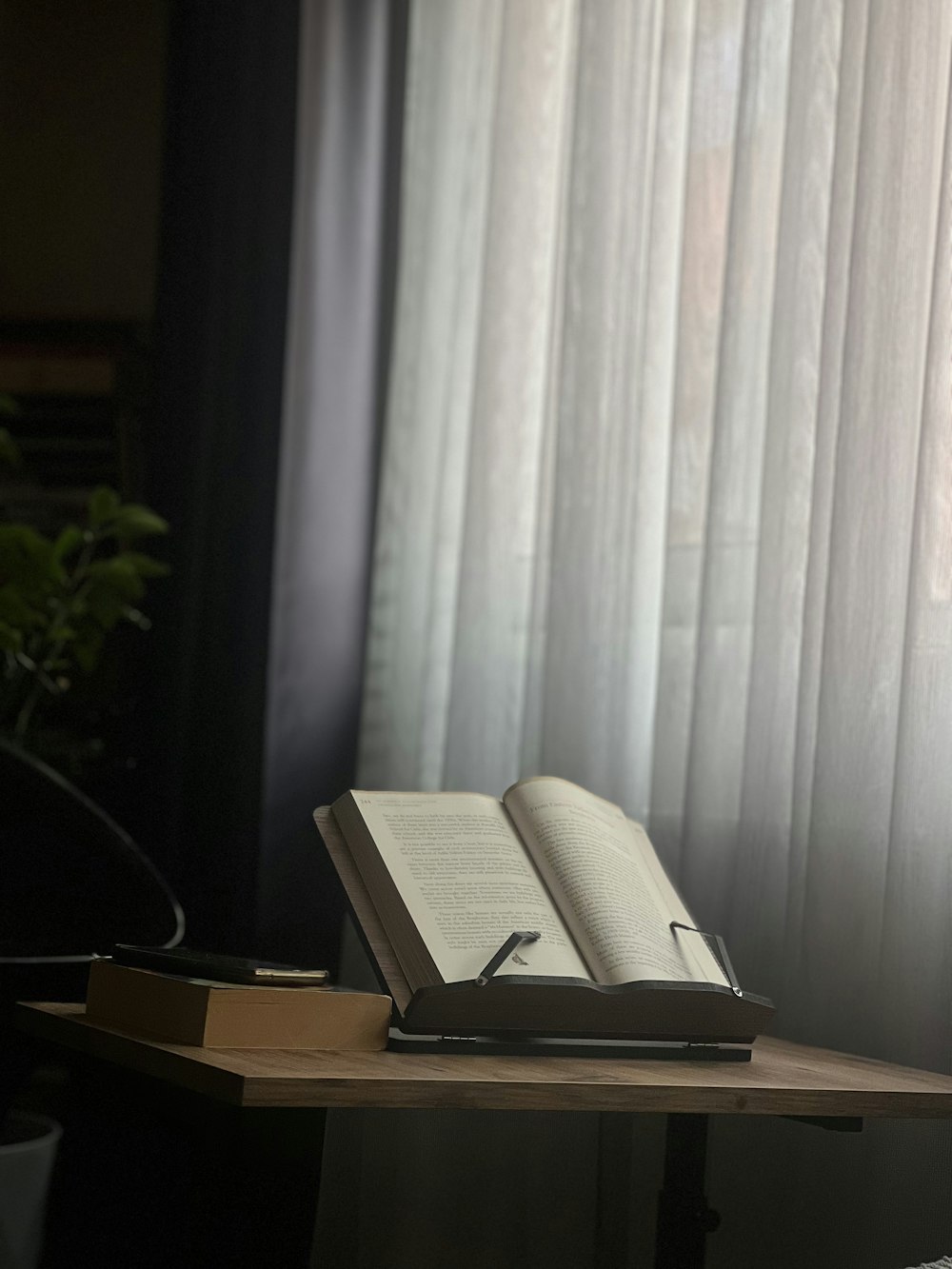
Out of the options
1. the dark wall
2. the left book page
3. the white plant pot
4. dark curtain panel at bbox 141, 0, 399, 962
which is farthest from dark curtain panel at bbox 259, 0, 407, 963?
the left book page

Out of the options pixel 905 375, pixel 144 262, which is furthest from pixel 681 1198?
pixel 144 262

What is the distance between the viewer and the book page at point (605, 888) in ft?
3.09

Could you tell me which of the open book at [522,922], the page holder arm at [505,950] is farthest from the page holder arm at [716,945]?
the page holder arm at [505,950]

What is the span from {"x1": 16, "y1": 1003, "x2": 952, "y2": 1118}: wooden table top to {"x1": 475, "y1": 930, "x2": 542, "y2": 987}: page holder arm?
0.16 feet

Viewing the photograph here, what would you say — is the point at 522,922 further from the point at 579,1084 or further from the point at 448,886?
the point at 579,1084

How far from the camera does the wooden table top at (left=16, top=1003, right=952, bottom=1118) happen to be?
2.42ft

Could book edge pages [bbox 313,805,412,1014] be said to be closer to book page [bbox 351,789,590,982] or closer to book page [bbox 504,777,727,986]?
book page [bbox 351,789,590,982]

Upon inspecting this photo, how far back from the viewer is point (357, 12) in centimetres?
192

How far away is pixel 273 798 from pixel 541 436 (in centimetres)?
55

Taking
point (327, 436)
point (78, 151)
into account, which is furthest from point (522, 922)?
point (78, 151)

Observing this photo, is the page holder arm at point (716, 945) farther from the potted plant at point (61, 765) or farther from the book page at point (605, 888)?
the potted plant at point (61, 765)

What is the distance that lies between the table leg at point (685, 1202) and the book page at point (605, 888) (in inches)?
4.2

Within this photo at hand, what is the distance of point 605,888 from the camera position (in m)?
0.99

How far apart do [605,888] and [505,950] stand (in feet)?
0.42
